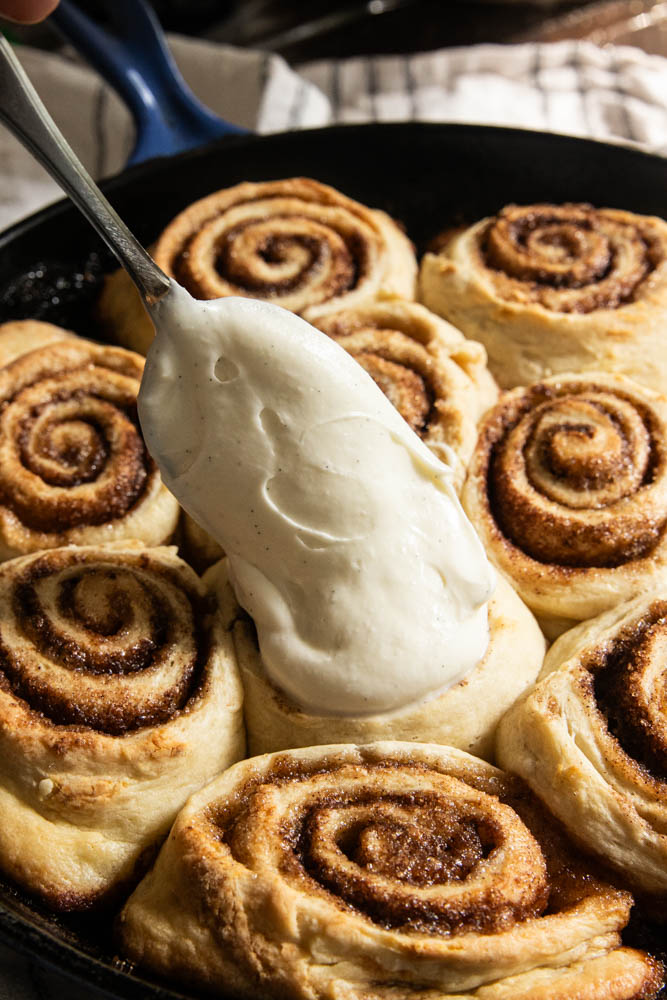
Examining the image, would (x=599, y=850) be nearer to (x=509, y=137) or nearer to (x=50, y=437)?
(x=50, y=437)

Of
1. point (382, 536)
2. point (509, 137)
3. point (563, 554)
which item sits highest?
point (509, 137)

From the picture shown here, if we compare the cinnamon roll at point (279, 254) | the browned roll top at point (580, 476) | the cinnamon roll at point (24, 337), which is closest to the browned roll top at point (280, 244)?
the cinnamon roll at point (279, 254)

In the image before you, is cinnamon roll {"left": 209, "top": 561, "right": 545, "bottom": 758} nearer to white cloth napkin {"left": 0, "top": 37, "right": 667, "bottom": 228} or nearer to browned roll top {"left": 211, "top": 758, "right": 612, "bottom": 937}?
browned roll top {"left": 211, "top": 758, "right": 612, "bottom": 937}

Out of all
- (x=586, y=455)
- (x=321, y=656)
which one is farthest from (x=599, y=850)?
(x=586, y=455)

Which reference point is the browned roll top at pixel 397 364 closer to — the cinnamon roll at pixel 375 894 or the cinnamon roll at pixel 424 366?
the cinnamon roll at pixel 424 366

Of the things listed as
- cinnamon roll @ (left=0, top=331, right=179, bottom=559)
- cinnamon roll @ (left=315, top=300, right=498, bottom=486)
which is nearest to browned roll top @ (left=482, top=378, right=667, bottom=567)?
cinnamon roll @ (left=315, top=300, right=498, bottom=486)
